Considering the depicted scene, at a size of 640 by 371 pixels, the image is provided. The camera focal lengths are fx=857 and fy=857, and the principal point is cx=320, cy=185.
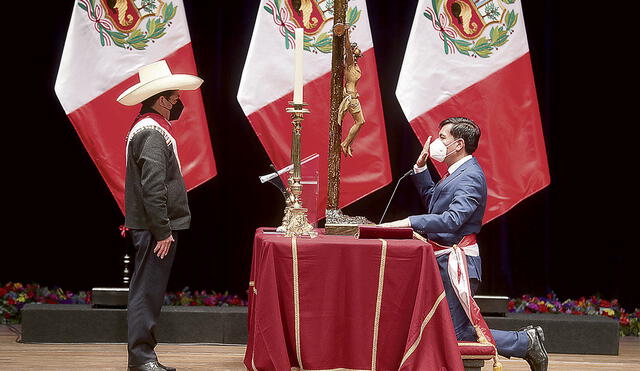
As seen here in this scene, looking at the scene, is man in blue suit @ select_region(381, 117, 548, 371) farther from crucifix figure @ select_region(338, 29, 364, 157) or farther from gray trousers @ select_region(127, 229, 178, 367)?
gray trousers @ select_region(127, 229, 178, 367)

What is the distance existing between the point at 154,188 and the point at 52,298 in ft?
5.99

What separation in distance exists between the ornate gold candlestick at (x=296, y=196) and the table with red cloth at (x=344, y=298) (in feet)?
0.44

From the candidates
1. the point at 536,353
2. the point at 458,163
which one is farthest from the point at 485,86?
the point at 536,353

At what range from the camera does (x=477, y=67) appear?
4.46 m

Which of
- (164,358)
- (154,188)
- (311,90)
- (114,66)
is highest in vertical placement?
(114,66)

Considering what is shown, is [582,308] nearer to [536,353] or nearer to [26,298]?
[536,353]

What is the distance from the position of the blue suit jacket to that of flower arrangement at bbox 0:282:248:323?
180 cm

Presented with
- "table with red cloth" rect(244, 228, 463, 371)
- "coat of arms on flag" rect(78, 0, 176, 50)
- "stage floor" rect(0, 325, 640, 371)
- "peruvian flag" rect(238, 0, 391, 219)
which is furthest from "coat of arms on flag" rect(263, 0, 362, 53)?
"table with red cloth" rect(244, 228, 463, 371)

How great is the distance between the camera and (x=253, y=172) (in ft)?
16.5

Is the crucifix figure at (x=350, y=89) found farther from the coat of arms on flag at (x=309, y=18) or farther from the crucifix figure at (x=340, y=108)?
the coat of arms on flag at (x=309, y=18)

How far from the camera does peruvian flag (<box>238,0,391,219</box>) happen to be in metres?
4.37

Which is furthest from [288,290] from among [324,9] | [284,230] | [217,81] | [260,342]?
[217,81]

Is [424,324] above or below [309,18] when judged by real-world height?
below

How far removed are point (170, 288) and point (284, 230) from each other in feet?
6.61
